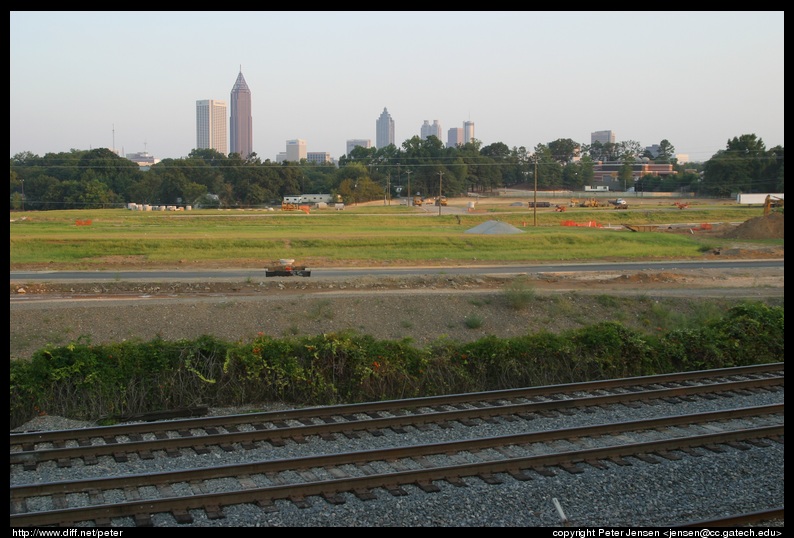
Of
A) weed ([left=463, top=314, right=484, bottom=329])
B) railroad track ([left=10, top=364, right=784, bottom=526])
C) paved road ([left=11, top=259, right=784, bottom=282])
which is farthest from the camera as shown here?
paved road ([left=11, top=259, right=784, bottom=282])

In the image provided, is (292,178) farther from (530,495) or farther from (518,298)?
(530,495)

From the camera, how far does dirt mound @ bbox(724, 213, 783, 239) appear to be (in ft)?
177

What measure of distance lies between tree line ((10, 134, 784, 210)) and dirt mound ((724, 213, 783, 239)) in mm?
34997

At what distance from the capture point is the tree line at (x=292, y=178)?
4043 inches

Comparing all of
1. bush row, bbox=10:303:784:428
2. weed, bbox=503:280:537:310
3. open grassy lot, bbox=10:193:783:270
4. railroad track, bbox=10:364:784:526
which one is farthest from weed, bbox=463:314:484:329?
open grassy lot, bbox=10:193:783:270

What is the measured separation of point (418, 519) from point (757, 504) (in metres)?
3.92

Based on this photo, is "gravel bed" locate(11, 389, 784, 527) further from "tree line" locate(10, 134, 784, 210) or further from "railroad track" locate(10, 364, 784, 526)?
"tree line" locate(10, 134, 784, 210)

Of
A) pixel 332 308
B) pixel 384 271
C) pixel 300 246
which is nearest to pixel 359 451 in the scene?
pixel 332 308

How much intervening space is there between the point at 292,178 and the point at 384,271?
291 ft

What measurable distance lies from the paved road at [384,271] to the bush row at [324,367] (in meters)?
16.3

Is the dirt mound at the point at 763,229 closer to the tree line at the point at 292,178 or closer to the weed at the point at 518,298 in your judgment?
the tree line at the point at 292,178

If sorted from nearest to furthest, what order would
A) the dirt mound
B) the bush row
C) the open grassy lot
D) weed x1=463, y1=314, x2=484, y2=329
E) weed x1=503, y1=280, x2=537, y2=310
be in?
the bush row → weed x1=463, y1=314, x2=484, y2=329 → weed x1=503, y1=280, x2=537, y2=310 → the open grassy lot → the dirt mound

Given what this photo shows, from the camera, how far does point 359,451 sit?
9656 millimetres
